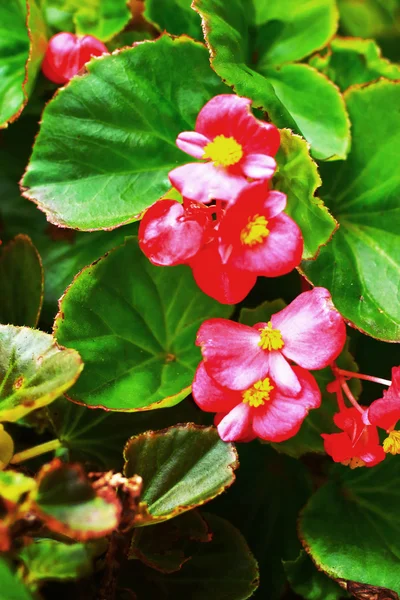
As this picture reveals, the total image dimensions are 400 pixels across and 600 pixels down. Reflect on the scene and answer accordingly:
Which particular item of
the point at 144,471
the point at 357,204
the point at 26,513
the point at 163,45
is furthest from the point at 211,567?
the point at 163,45

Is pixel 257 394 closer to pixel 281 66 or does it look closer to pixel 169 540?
pixel 169 540

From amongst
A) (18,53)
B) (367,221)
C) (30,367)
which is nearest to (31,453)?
(30,367)

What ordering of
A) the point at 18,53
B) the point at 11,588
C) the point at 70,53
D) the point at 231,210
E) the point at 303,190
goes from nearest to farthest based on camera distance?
the point at 11,588
the point at 231,210
the point at 303,190
the point at 70,53
the point at 18,53

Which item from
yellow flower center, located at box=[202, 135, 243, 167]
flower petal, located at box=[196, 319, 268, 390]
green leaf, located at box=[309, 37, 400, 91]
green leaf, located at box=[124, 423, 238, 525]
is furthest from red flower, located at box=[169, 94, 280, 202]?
green leaf, located at box=[309, 37, 400, 91]

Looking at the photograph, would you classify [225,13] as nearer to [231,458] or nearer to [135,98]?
[135,98]

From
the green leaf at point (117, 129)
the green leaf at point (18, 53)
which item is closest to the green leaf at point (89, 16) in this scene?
the green leaf at point (18, 53)

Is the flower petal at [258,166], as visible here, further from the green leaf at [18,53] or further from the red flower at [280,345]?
the green leaf at [18,53]
